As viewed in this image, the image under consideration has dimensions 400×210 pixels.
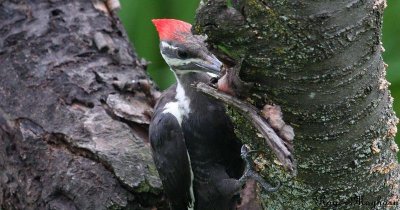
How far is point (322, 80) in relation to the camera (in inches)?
51.4

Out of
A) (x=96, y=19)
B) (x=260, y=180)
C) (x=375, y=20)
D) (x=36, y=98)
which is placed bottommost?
(x=36, y=98)

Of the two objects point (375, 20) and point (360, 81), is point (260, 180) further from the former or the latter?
point (375, 20)

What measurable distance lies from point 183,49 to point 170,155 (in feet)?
1.29

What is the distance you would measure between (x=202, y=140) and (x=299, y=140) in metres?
0.98

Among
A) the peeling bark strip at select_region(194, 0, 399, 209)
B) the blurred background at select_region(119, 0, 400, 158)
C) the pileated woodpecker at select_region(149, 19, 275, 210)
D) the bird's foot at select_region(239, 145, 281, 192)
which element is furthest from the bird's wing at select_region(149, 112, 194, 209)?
the blurred background at select_region(119, 0, 400, 158)

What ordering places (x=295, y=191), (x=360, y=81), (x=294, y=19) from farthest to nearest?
1. (x=295, y=191)
2. (x=360, y=81)
3. (x=294, y=19)

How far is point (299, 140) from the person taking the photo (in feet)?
4.59

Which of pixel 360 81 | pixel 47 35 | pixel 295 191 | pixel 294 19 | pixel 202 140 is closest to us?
pixel 294 19

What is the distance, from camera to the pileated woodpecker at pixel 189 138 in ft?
7.55

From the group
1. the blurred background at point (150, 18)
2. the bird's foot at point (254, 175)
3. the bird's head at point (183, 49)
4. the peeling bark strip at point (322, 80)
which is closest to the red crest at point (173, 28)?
the bird's head at point (183, 49)

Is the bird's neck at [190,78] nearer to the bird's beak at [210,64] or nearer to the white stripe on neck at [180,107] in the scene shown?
the white stripe on neck at [180,107]

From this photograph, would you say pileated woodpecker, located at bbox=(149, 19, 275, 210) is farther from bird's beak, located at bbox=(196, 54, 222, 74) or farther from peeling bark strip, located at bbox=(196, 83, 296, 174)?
peeling bark strip, located at bbox=(196, 83, 296, 174)

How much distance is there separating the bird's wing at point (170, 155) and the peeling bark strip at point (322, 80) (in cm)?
82

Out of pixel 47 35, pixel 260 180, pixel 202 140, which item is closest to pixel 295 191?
pixel 260 180
